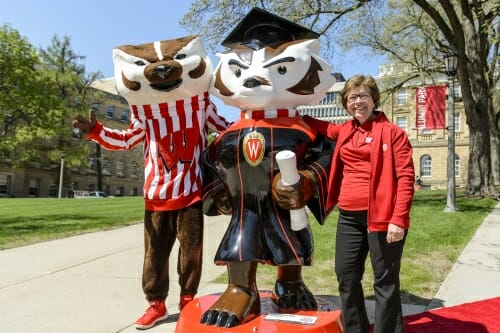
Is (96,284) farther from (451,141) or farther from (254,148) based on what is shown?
(451,141)

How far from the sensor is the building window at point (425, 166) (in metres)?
43.3

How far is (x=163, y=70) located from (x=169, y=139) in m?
0.51

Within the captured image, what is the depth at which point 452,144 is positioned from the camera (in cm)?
1084

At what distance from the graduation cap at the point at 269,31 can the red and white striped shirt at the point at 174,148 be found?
64 centimetres

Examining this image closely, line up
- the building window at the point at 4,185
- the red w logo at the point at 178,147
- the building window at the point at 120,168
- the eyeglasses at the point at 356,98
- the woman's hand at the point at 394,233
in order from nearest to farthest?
the woman's hand at the point at 394,233, the eyeglasses at the point at 356,98, the red w logo at the point at 178,147, the building window at the point at 4,185, the building window at the point at 120,168

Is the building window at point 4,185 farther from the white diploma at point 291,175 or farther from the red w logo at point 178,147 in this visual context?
the white diploma at point 291,175

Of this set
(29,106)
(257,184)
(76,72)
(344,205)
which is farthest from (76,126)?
(76,72)

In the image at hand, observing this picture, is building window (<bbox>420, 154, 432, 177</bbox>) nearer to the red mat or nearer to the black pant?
the red mat

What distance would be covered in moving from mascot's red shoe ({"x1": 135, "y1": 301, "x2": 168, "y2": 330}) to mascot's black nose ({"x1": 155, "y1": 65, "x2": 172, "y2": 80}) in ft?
5.57

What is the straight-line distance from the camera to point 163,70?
3447 millimetres

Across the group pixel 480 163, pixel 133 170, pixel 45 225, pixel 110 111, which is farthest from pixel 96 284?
pixel 133 170

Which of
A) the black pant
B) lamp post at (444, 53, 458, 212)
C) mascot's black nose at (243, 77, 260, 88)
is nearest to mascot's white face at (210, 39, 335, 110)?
mascot's black nose at (243, 77, 260, 88)

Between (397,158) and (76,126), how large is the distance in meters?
2.36

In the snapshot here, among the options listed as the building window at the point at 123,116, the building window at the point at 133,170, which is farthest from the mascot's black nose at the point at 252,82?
the building window at the point at 133,170
